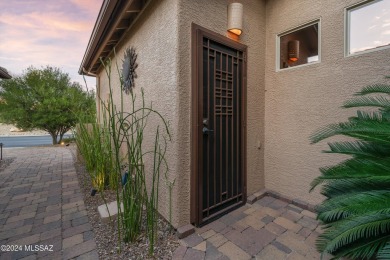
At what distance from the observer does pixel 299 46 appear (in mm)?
3264

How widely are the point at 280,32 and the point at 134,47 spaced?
2756 millimetres

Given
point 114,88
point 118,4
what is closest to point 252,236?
point 118,4

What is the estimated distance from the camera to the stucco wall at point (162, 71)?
237cm

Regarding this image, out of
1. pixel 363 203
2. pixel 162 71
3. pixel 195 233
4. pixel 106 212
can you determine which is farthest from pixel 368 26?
pixel 106 212

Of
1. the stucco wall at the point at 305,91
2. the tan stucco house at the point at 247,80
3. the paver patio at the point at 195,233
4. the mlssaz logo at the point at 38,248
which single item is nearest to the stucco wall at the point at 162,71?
the tan stucco house at the point at 247,80

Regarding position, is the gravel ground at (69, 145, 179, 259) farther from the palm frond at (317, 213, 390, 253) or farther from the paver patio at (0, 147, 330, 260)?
the palm frond at (317, 213, 390, 253)

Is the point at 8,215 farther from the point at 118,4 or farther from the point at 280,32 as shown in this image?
the point at 280,32

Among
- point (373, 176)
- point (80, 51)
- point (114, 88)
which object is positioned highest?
point (80, 51)

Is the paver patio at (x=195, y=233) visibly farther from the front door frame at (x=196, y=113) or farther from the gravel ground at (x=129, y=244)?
the front door frame at (x=196, y=113)

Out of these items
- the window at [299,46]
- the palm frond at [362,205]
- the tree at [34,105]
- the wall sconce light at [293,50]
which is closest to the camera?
the palm frond at [362,205]

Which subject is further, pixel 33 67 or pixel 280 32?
pixel 33 67

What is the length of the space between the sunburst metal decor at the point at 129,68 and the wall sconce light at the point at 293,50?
289cm

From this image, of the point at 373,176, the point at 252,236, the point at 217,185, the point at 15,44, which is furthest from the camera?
the point at 15,44

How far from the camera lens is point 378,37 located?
249 cm
